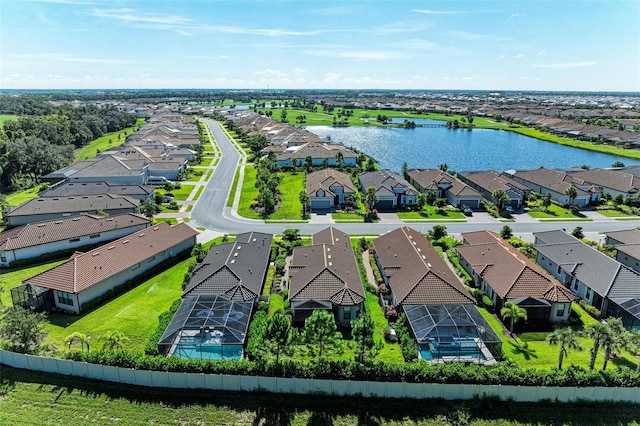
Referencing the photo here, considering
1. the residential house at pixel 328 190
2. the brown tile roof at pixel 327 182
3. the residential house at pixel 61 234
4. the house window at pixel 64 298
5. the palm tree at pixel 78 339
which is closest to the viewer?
the palm tree at pixel 78 339

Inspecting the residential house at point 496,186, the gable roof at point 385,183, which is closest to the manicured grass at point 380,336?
the gable roof at point 385,183

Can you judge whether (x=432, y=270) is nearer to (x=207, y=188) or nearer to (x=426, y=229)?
(x=426, y=229)

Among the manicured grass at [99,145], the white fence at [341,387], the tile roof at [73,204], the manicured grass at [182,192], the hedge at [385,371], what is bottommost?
the white fence at [341,387]

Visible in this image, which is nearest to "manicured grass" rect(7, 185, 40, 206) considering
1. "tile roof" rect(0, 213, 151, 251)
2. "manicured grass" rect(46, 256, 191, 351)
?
"tile roof" rect(0, 213, 151, 251)

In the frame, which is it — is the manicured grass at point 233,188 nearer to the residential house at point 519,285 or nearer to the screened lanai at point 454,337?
the residential house at point 519,285

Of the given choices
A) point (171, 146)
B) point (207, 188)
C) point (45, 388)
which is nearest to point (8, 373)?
point (45, 388)

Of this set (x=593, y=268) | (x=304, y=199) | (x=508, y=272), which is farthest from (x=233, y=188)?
(x=593, y=268)

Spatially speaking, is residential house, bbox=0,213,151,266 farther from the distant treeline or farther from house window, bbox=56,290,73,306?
the distant treeline
